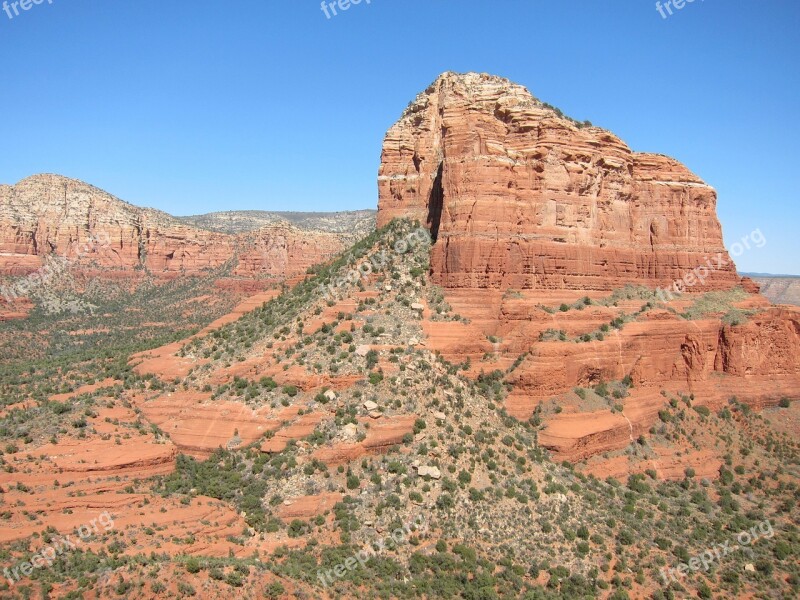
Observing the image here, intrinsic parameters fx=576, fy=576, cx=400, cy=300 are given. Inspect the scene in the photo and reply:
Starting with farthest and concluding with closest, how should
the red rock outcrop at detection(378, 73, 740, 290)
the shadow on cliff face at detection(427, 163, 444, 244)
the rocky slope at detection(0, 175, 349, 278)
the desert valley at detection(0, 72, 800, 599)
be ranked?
the rocky slope at detection(0, 175, 349, 278)
the shadow on cliff face at detection(427, 163, 444, 244)
the red rock outcrop at detection(378, 73, 740, 290)
the desert valley at detection(0, 72, 800, 599)

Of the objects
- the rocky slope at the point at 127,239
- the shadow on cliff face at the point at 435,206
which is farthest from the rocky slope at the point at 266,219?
the shadow on cliff face at the point at 435,206

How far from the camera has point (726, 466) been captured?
126 ft

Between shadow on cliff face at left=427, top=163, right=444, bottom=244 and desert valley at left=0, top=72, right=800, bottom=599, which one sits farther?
shadow on cliff face at left=427, top=163, right=444, bottom=244

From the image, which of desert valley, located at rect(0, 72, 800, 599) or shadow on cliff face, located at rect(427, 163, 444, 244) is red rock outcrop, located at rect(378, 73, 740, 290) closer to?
shadow on cliff face, located at rect(427, 163, 444, 244)

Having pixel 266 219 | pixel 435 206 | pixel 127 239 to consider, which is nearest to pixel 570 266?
pixel 435 206

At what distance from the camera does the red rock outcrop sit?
3803 cm

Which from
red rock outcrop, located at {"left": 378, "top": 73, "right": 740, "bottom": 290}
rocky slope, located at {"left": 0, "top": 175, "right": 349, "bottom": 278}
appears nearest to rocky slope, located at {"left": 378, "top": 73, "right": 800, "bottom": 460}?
red rock outcrop, located at {"left": 378, "top": 73, "right": 740, "bottom": 290}

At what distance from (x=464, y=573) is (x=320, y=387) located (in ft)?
40.7

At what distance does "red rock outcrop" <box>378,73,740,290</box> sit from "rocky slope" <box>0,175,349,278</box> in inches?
2478

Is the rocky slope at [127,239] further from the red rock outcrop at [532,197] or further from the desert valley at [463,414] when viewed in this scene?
the red rock outcrop at [532,197]

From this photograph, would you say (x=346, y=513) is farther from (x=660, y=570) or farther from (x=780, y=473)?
(x=780, y=473)

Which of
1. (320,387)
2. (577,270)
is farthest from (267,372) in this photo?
(577,270)

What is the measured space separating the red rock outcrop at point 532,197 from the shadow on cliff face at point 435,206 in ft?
0.30

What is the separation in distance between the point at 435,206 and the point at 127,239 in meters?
89.2
